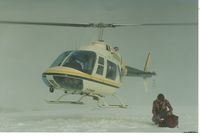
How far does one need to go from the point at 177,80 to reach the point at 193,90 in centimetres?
19

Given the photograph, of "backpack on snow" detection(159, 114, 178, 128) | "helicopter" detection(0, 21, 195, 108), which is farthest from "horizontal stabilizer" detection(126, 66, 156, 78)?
"backpack on snow" detection(159, 114, 178, 128)

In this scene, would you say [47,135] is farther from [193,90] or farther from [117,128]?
[193,90]

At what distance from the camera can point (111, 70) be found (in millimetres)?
3570

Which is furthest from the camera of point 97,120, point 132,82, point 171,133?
point 132,82

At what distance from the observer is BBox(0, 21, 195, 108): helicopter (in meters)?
3.31

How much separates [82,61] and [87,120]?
49cm

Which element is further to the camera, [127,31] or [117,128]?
[127,31]

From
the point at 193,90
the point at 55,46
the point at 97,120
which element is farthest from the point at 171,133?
the point at 55,46

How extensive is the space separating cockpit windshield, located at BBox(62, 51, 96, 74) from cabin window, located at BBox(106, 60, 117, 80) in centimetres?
17

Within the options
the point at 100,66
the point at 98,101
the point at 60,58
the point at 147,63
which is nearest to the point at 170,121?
the point at 147,63

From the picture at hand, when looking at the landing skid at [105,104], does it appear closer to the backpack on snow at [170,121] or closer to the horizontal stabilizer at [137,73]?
the horizontal stabilizer at [137,73]

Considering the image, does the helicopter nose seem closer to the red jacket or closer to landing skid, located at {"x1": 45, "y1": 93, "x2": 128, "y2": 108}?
landing skid, located at {"x1": 45, "y1": 93, "x2": 128, "y2": 108}

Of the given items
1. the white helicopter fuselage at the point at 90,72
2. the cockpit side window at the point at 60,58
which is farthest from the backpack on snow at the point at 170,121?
the cockpit side window at the point at 60,58

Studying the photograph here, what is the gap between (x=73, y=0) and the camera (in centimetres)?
337
